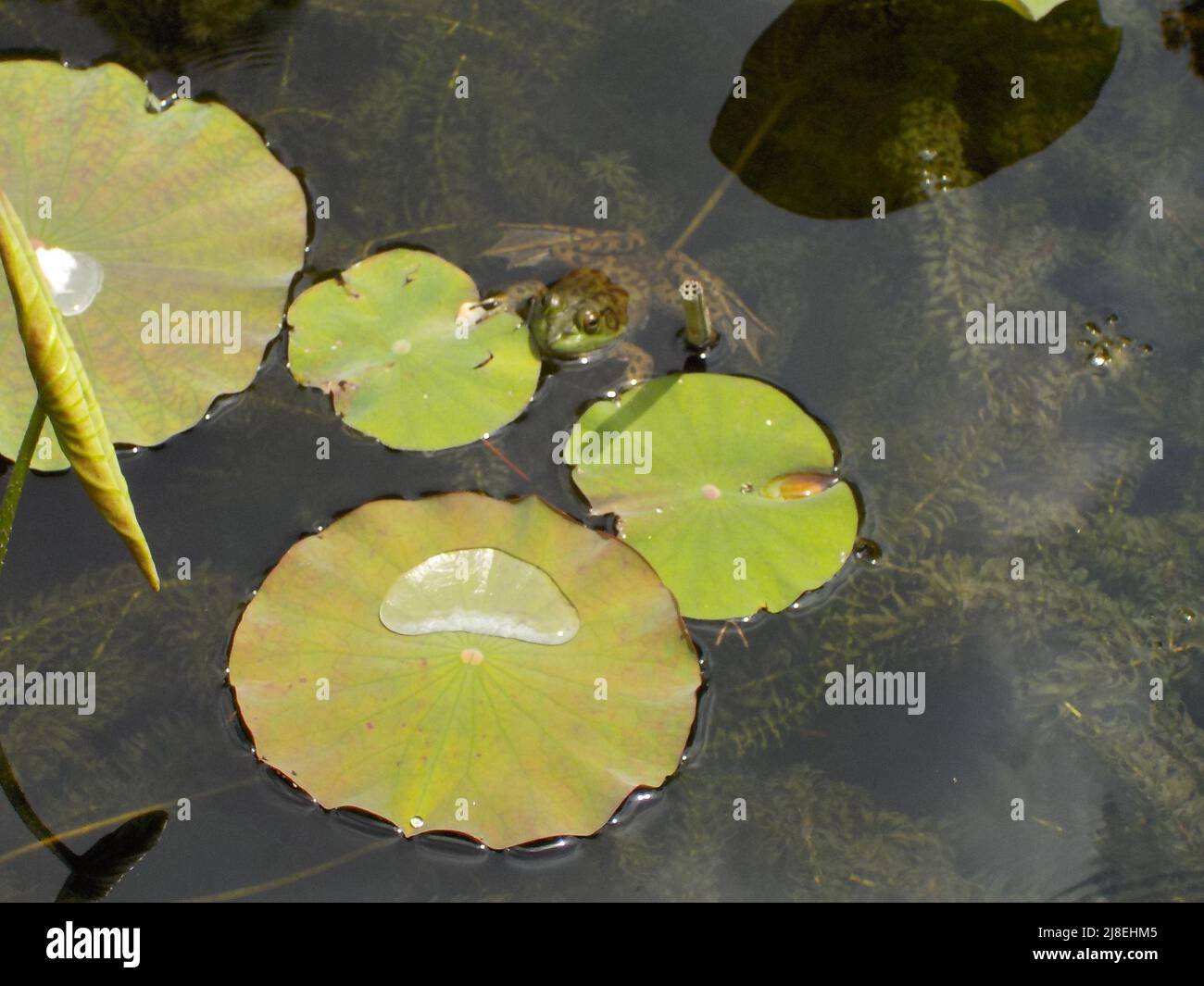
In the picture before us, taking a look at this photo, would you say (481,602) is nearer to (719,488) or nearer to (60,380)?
(719,488)

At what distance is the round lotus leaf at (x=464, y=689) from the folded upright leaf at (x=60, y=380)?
0.79 meters

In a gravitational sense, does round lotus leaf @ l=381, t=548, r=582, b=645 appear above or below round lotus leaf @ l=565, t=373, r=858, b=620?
below

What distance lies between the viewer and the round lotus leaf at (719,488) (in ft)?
11.7

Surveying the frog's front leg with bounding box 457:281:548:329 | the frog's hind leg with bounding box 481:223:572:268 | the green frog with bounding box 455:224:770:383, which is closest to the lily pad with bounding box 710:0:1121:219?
the green frog with bounding box 455:224:770:383

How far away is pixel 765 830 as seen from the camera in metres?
3.48

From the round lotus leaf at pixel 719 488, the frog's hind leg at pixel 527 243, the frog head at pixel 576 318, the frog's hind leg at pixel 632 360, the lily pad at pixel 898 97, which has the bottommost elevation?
the round lotus leaf at pixel 719 488

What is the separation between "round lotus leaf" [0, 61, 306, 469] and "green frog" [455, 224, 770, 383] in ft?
2.50

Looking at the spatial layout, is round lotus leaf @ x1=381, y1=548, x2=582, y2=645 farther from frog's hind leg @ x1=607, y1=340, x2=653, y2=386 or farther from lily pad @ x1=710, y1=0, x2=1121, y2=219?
lily pad @ x1=710, y1=0, x2=1121, y2=219

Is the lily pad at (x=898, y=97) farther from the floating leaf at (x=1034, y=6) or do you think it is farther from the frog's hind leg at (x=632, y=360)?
the frog's hind leg at (x=632, y=360)

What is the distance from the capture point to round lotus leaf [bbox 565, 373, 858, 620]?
3.56 meters

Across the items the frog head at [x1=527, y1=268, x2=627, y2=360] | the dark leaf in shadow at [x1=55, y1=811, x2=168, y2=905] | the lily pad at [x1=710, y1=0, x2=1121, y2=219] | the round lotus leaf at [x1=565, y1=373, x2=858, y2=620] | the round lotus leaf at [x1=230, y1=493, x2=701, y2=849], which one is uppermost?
the lily pad at [x1=710, y1=0, x2=1121, y2=219]

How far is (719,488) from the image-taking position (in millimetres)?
3639

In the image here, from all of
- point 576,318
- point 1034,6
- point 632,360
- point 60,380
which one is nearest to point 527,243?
point 576,318

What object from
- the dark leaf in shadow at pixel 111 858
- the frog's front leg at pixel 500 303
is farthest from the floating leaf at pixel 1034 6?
the dark leaf in shadow at pixel 111 858
